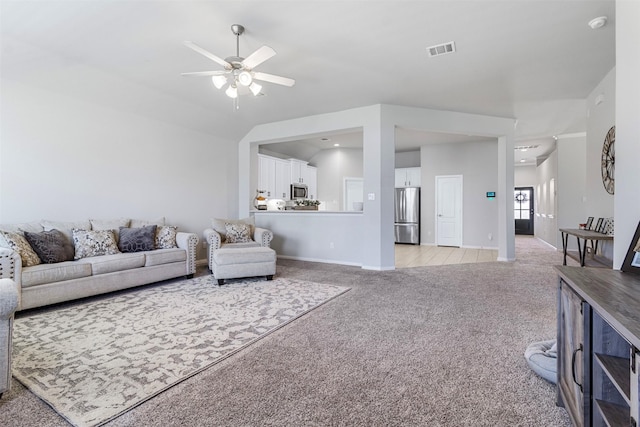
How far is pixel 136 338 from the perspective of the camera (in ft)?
7.86

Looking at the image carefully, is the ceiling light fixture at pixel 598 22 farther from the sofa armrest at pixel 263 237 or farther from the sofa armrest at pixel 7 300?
the sofa armrest at pixel 7 300

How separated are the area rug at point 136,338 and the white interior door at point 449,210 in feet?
17.1

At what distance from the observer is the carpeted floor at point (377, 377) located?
150 cm

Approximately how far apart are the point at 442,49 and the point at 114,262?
449 centimetres

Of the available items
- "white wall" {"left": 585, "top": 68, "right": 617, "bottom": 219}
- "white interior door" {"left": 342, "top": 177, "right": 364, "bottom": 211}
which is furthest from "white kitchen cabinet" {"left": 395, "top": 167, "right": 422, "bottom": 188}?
"white wall" {"left": 585, "top": 68, "right": 617, "bottom": 219}

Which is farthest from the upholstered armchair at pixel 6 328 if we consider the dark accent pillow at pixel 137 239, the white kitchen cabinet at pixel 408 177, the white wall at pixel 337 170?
the white kitchen cabinet at pixel 408 177

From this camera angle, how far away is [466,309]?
3064mm

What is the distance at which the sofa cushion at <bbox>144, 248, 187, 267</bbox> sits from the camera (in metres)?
3.94

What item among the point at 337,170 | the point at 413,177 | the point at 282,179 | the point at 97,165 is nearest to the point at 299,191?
the point at 282,179

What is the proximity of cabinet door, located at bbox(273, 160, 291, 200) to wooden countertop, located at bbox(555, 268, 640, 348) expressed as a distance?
6319mm

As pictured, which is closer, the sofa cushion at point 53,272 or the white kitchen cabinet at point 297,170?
the sofa cushion at point 53,272

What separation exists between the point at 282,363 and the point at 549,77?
4764 mm

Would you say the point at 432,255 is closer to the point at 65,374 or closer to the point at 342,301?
the point at 342,301

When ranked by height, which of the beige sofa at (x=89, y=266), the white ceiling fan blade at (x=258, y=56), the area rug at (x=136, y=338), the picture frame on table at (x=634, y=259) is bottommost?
the area rug at (x=136, y=338)
